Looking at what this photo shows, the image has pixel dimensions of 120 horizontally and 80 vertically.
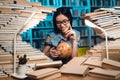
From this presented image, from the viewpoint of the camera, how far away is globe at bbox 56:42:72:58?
3840 millimetres

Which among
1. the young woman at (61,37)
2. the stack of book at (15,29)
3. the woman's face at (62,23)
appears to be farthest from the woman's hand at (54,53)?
the woman's face at (62,23)

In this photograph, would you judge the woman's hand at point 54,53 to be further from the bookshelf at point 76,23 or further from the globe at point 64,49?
the bookshelf at point 76,23

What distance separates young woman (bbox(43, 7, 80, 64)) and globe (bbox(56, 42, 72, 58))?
0.16 ft

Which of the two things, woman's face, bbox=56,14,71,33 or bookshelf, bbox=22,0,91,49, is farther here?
bookshelf, bbox=22,0,91,49

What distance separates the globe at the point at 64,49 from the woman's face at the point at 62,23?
0.79 ft

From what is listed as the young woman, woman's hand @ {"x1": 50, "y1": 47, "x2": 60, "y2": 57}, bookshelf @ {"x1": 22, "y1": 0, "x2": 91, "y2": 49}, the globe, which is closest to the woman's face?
the young woman

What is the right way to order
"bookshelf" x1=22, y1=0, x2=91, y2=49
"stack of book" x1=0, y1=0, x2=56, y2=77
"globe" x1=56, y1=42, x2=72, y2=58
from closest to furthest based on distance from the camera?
"stack of book" x1=0, y1=0, x2=56, y2=77, "globe" x1=56, y1=42, x2=72, y2=58, "bookshelf" x1=22, y1=0, x2=91, y2=49

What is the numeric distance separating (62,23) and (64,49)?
0.44 m

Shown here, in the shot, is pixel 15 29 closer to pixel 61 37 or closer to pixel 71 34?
pixel 61 37

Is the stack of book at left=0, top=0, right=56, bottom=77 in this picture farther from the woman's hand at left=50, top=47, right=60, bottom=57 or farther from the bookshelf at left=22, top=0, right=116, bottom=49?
the bookshelf at left=22, top=0, right=116, bottom=49

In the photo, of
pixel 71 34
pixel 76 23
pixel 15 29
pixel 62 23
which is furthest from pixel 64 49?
pixel 76 23

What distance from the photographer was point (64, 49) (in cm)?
384

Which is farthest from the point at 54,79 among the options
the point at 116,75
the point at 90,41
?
the point at 90,41

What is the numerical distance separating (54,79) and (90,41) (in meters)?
2.78
